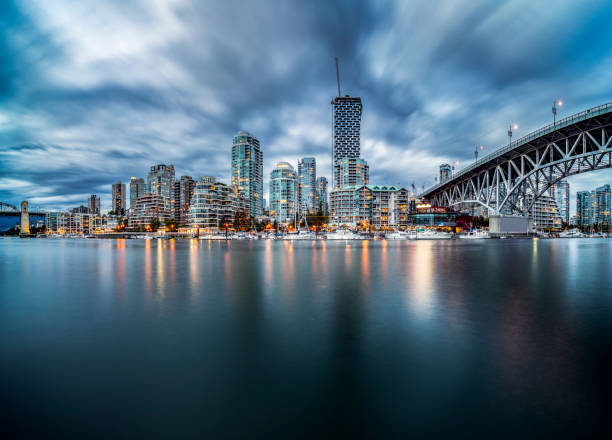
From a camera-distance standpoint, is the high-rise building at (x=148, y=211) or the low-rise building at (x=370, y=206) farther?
the high-rise building at (x=148, y=211)

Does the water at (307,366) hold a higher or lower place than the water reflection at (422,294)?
higher

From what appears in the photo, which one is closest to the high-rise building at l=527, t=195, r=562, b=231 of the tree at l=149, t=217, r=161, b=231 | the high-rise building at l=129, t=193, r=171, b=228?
the tree at l=149, t=217, r=161, b=231

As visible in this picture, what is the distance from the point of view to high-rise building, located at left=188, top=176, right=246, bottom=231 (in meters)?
134

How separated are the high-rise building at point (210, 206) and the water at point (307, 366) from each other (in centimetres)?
12788

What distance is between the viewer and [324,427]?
3883 mm

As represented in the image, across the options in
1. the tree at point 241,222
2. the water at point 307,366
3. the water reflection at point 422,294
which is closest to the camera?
the water at point 307,366

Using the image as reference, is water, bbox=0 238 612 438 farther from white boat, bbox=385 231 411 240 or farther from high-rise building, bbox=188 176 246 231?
high-rise building, bbox=188 176 246 231

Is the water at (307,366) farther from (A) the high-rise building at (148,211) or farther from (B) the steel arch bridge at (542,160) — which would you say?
(A) the high-rise building at (148,211)

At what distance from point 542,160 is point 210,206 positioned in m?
125

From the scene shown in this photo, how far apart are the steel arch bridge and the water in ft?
177

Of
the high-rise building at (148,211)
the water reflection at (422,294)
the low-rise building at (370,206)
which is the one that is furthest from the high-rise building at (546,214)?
the high-rise building at (148,211)

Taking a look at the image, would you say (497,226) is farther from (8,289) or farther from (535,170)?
(8,289)

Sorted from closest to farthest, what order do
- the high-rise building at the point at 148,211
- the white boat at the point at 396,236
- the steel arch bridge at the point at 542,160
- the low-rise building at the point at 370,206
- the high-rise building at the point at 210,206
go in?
1. the steel arch bridge at the point at 542,160
2. the white boat at the point at 396,236
3. the high-rise building at the point at 210,206
4. the low-rise building at the point at 370,206
5. the high-rise building at the point at 148,211

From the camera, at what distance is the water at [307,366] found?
159 inches
